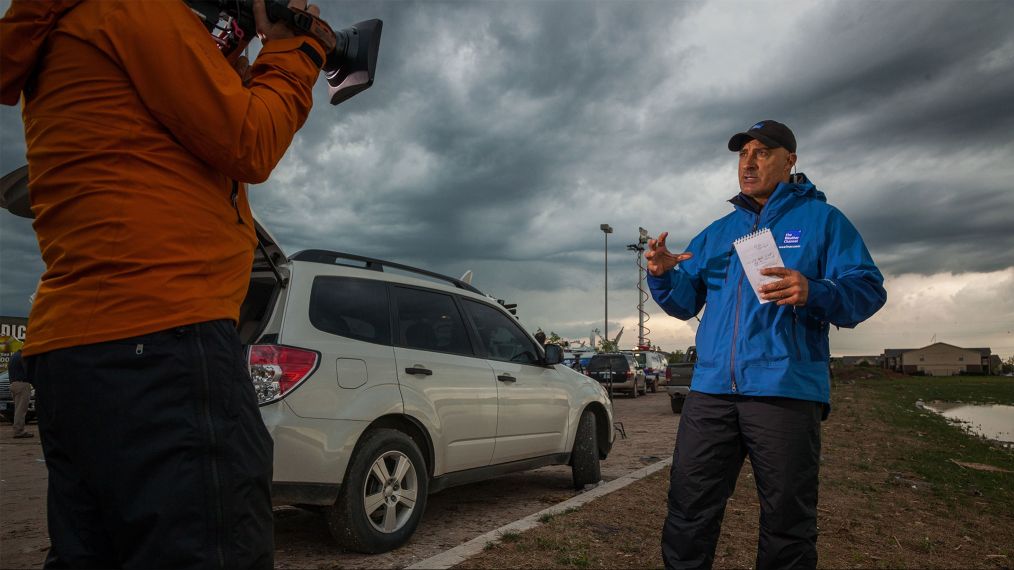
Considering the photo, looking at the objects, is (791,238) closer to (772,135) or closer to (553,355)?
(772,135)

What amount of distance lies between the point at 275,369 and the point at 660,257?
2274 mm

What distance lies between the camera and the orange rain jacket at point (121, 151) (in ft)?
4.44

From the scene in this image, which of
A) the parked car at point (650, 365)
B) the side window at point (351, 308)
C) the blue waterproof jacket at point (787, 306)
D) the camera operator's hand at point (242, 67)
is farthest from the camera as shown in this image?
the parked car at point (650, 365)

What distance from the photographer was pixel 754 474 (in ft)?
8.73

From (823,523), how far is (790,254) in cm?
332

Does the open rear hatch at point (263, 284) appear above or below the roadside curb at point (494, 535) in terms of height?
above

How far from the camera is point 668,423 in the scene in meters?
14.8

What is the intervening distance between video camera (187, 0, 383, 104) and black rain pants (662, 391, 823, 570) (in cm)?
192

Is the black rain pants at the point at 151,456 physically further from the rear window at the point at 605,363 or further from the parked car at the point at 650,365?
the parked car at the point at 650,365

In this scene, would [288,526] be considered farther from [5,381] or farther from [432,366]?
[5,381]

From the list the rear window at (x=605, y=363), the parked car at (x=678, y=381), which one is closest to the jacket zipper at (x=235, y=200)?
the parked car at (x=678, y=381)

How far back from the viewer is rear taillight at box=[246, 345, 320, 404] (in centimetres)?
385

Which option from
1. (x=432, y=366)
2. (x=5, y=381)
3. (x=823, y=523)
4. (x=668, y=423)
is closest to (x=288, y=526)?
(x=432, y=366)

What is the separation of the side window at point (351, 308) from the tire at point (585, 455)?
2703mm
